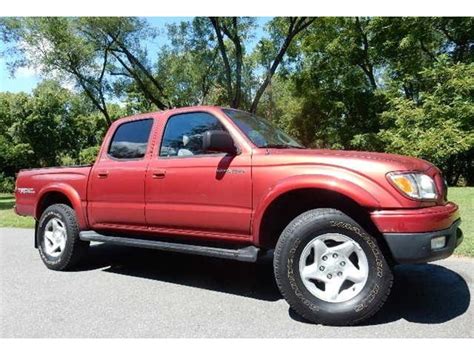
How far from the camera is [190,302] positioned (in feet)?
14.1

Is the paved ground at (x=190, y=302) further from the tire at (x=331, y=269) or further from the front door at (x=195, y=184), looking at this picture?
the front door at (x=195, y=184)

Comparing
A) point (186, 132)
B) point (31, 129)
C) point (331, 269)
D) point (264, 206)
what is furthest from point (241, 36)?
point (31, 129)

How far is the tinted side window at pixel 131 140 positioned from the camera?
210 inches

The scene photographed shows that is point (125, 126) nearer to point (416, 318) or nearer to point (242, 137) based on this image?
point (242, 137)

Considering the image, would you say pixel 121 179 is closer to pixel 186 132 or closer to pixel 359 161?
pixel 186 132

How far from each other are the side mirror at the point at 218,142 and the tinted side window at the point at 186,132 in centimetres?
39

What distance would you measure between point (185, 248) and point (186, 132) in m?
1.27

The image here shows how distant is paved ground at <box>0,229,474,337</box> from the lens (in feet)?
11.7

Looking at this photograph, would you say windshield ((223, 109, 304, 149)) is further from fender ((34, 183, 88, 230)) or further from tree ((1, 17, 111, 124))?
tree ((1, 17, 111, 124))

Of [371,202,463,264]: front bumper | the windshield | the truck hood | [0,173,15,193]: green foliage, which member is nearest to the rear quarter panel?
the windshield

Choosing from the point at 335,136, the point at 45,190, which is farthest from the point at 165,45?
the point at 45,190

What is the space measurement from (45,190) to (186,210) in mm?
2466

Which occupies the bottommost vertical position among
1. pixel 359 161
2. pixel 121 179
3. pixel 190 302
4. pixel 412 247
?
pixel 190 302

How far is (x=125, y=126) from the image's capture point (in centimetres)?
572
